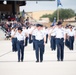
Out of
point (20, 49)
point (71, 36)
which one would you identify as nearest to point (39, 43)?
point (20, 49)

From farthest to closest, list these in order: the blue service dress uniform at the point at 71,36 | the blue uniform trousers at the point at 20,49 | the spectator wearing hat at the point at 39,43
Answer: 1. the blue service dress uniform at the point at 71,36
2. the blue uniform trousers at the point at 20,49
3. the spectator wearing hat at the point at 39,43

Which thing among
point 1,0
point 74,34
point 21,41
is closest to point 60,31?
point 21,41

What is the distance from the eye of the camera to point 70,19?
160m

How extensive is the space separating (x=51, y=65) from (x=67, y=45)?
13068 millimetres

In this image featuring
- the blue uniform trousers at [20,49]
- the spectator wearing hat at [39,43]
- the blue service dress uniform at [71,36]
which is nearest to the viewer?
the spectator wearing hat at [39,43]

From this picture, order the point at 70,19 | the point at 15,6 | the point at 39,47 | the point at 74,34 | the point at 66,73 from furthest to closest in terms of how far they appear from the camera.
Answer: the point at 70,19, the point at 15,6, the point at 74,34, the point at 39,47, the point at 66,73

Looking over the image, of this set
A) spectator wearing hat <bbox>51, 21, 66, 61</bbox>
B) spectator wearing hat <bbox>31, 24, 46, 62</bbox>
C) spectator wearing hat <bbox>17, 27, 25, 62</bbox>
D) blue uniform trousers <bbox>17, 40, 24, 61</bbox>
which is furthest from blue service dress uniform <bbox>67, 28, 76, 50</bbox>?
spectator wearing hat <bbox>31, 24, 46, 62</bbox>

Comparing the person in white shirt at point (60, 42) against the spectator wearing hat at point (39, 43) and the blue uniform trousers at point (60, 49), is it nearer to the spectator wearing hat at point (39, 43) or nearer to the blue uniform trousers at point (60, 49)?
the blue uniform trousers at point (60, 49)

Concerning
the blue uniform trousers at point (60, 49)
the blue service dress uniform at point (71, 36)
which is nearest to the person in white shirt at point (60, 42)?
the blue uniform trousers at point (60, 49)

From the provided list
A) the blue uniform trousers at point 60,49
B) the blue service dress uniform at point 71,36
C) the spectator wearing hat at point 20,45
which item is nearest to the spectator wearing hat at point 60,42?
the blue uniform trousers at point 60,49

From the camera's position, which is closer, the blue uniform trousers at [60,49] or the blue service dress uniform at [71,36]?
the blue uniform trousers at [60,49]

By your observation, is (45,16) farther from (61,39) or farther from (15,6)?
(61,39)

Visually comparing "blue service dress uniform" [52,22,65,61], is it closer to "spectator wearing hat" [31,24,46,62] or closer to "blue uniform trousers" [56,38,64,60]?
"blue uniform trousers" [56,38,64,60]

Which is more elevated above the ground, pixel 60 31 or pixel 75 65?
pixel 60 31
